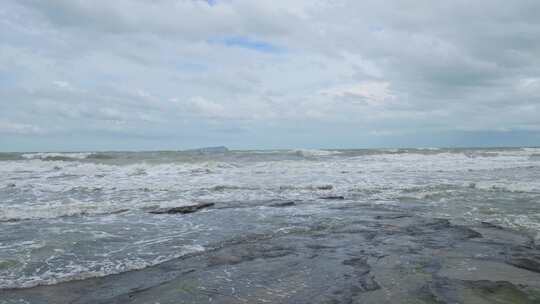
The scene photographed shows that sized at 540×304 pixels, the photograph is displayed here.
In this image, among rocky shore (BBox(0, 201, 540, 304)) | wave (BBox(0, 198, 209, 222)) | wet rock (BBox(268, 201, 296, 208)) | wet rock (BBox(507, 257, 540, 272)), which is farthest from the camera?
wet rock (BBox(268, 201, 296, 208))

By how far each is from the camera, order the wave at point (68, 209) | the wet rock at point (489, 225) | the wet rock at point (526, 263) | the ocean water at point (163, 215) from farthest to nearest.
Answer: the wave at point (68, 209) < the wet rock at point (489, 225) < the ocean water at point (163, 215) < the wet rock at point (526, 263)

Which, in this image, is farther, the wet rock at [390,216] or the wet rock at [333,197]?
the wet rock at [333,197]

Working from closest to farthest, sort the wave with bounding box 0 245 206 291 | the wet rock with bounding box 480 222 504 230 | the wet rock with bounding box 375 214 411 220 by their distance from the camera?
the wave with bounding box 0 245 206 291
the wet rock with bounding box 480 222 504 230
the wet rock with bounding box 375 214 411 220

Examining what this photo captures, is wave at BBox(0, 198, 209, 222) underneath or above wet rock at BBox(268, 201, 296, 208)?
underneath

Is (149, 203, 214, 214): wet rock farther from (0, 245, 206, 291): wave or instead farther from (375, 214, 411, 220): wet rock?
(375, 214, 411, 220): wet rock

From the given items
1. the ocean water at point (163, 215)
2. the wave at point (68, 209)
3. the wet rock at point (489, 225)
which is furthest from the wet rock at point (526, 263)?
the wave at point (68, 209)

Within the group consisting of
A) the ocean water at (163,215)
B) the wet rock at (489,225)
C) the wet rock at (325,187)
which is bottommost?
the ocean water at (163,215)

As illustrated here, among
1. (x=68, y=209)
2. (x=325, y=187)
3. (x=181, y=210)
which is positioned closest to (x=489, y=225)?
(x=181, y=210)

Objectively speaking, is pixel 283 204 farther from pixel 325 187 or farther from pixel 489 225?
pixel 489 225

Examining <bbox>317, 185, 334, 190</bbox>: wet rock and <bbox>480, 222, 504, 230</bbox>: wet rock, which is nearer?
<bbox>480, 222, 504, 230</bbox>: wet rock

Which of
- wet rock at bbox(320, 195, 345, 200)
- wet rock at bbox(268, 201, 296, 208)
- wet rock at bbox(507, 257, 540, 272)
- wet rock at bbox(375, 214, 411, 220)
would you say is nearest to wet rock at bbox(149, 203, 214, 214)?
wet rock at bbox(268, 201, 296, 208)

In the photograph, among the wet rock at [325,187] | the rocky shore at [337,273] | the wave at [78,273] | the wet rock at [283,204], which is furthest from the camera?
the wet rock at [325,187]

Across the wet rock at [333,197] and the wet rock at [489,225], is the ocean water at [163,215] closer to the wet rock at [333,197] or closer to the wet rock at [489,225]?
the wet rock at [333,197]

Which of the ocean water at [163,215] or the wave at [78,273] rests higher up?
the ocean water at [163,215]
